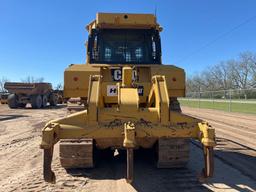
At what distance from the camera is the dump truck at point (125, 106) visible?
444 cm

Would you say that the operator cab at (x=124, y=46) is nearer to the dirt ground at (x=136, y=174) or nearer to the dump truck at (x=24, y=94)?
the dirt ground at (x=136, y=174)

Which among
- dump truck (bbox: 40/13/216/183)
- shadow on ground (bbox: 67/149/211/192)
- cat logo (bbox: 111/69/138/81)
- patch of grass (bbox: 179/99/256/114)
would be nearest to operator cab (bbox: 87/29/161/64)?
dump truck (bbox: 40/13/216/183)

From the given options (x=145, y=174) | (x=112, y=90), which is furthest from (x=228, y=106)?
(x=112, y=90)

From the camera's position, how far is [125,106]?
467 centimetres

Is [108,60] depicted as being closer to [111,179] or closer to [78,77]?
[78,77]


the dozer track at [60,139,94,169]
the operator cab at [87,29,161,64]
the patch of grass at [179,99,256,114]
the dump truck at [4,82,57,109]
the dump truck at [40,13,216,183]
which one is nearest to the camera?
the dump truck at [40,13,216,183]

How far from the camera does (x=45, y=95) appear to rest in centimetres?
3142

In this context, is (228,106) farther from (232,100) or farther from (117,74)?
(117,74)

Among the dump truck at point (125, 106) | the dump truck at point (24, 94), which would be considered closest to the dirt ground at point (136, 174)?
the dump truck at point (125, 106)

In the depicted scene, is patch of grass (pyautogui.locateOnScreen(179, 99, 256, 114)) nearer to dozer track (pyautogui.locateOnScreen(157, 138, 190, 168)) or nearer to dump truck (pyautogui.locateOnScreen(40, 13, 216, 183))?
dump truck (pyautogui.locateOnScreen(40, 13, 216, 183))

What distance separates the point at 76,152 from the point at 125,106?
1.54 meters

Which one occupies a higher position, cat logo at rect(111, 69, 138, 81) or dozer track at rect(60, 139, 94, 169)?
cat logo at rect(111, 69, 138, 81)

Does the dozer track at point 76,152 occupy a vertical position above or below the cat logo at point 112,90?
below

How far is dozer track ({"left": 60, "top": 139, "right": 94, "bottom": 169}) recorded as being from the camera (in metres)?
5.55
